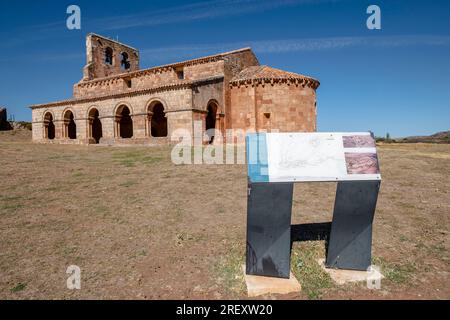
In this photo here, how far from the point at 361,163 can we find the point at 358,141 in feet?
1.05

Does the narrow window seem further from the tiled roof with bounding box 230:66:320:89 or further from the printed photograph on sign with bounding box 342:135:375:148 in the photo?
the printed photograph on sign with bounding box 342:135:375:148

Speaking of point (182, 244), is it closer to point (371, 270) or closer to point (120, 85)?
point (371, 270)

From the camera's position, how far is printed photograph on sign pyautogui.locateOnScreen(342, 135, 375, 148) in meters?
3.75

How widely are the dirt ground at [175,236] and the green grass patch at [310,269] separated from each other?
15 mm

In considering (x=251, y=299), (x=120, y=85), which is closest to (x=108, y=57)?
(x=120, y=85)

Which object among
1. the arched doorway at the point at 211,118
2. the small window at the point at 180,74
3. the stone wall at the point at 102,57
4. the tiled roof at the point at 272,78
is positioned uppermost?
the stone wall at the point at 102,57

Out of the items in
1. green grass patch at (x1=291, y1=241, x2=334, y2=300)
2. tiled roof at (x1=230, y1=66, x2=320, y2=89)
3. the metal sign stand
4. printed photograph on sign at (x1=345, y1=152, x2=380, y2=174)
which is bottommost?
green grass patch at (x1=291, y1=241, x2=334, y2=300)

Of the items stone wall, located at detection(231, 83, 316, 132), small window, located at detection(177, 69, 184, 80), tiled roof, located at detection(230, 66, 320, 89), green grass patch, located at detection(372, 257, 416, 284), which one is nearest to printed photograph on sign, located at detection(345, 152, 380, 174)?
green grass patch, located at detection(372, 257, 416, 284)

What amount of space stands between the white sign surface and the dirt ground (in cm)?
133

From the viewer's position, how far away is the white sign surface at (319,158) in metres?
3.53

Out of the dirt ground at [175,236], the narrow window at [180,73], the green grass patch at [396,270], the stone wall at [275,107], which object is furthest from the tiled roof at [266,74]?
the green grass patch at [396,270]

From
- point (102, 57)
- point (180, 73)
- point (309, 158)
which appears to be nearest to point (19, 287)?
point (309, 158)

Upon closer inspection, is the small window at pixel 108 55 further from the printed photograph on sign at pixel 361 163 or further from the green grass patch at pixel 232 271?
the printed photograph on sign at pixel 361 163

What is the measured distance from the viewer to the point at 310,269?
3816 mm
